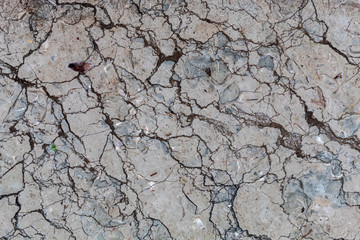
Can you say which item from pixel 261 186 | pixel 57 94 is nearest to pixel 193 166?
pixel 261 186

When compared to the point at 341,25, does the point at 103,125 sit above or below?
below

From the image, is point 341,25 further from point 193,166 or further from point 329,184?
point 193,166

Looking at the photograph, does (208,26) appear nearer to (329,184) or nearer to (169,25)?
(169,25)

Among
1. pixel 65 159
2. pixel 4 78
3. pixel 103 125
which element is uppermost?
pixel 4 78

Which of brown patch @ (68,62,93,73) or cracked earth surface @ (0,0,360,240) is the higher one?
brown patch @ (68,62,93,73)

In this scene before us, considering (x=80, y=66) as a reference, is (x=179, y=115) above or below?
below

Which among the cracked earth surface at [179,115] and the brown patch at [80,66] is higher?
the brown patch at [80,66]

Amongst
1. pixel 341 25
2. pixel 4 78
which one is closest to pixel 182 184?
pixel 4 78
